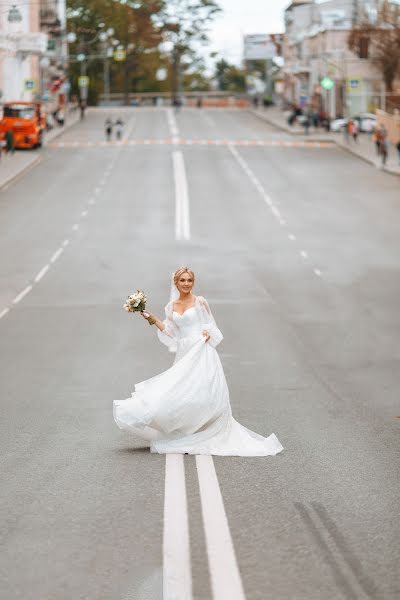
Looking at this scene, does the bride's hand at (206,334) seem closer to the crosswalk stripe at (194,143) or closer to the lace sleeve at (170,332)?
the lace sleeve at (170,332)

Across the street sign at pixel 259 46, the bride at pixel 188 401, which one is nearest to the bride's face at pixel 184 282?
the bride at pixel 188 401

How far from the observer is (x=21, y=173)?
56750 millimetres

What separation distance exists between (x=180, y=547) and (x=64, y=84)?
349ft

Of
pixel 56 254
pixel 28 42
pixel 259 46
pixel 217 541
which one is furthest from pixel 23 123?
pixel 259 46

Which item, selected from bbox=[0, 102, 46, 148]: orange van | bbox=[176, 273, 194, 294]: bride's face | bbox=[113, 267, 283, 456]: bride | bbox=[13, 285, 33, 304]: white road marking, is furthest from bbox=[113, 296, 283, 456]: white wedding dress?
bbox=[0, 102, 46, 148]: orange van

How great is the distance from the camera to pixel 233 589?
23.1ft

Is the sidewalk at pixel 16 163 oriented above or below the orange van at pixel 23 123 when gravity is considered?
below

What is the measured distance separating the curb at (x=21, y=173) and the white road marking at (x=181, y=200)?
23.1 ft

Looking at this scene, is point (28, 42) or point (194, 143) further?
point (28, 42)

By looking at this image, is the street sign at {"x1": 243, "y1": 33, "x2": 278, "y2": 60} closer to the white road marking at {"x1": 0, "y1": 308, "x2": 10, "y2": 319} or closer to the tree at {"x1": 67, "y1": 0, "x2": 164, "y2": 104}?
the tree at {"x1": 67, "y1": 0, "x2": 164, "y2": 104}

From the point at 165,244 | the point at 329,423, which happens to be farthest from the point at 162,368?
the point at 165,244

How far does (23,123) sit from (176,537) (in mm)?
60770

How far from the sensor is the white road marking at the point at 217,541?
7.05 metres

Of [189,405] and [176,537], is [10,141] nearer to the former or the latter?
[189,405]
